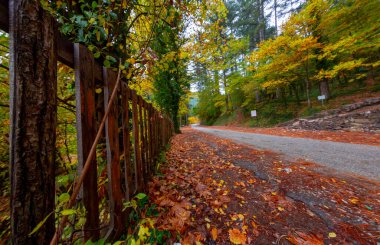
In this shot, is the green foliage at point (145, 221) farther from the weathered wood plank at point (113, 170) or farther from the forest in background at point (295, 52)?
the forest in background at point (295, 52)

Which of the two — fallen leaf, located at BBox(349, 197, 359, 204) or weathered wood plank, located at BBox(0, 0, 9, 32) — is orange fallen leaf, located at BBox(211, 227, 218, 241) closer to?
fallen leaf, located at BBox(349, 197, 359, 204)

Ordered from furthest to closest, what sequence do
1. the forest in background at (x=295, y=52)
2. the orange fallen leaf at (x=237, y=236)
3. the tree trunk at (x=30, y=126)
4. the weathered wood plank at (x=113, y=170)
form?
the forest in background at (x=295, y=52), the orange fallen leaf at (x=237, y=236), the weathered wood plank at (x=113, y=170), the tree trunk at (x=30, y=126)

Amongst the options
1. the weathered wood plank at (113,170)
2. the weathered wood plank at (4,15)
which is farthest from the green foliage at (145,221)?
the weathered wood plank at (4,15)

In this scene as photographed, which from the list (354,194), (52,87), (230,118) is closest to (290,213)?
(354,194)

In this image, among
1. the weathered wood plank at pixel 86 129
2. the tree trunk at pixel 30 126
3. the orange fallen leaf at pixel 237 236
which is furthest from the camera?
the orange fallen leaf at pixel 237 236

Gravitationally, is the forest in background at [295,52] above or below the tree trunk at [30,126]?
above

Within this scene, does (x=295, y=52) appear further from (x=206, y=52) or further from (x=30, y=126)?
(x=30, y=126)

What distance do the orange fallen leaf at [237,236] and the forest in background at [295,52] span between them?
4668 millimetres

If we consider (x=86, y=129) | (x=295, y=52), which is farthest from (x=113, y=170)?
(x=295, y=52)

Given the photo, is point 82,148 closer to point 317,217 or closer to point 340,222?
point 317,217

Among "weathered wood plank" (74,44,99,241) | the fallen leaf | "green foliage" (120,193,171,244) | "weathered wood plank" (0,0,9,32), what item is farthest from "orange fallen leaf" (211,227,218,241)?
"weathered wood plank" (0,0,9,32)

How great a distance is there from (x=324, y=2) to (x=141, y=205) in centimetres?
1325

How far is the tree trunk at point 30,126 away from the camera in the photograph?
0.62 meters

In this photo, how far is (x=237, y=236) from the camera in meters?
1.49
